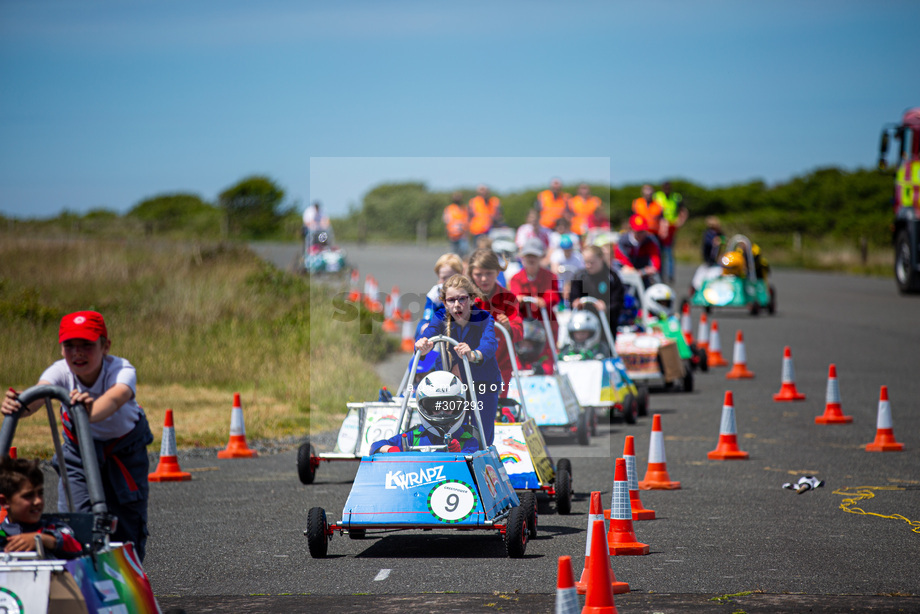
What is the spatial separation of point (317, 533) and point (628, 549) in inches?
84.3

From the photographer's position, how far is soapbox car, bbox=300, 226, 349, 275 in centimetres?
3253

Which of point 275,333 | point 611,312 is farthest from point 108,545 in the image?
Answer: point 275,333

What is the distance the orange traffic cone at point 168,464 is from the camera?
1204 centimetres

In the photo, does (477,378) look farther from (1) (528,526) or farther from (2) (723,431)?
(2) (723,431)

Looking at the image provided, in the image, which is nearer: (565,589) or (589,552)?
(565,589)

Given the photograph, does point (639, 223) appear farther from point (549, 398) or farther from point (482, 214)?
point (549, 398)

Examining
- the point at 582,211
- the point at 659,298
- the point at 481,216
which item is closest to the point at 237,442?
the point at 659,298

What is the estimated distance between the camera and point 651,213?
30.5m

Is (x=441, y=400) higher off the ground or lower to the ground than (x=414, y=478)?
higher

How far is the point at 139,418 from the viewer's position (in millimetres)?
6430

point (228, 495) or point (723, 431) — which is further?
point (723, 431)

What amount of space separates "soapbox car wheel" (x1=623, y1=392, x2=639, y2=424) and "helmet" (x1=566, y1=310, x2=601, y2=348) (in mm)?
968

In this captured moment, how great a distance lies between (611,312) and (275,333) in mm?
7330

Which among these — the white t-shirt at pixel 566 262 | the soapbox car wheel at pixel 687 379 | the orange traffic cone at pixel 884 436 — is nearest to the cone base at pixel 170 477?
the orange traffic cone at pixel 884 436
